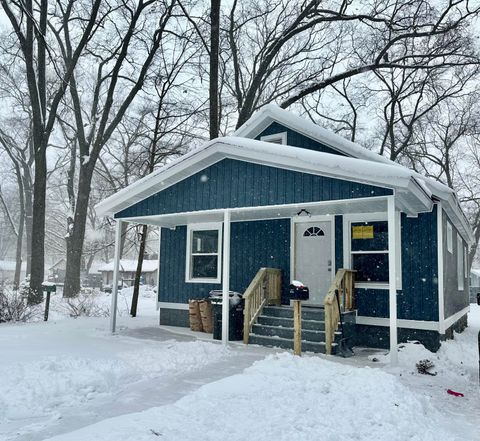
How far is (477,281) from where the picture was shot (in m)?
46.0

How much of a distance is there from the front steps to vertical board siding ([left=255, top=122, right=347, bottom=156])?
159 inches

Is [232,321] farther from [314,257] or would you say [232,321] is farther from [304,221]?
[304,221]

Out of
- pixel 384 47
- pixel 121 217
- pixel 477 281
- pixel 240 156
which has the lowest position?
pixel 477 281

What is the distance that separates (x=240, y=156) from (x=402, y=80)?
18368 millimetres

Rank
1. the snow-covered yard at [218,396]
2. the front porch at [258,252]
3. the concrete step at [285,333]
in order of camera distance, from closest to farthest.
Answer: the snow-covered yard at [218,396]
the concrete step at [285,333]
the front porch at [258,252]

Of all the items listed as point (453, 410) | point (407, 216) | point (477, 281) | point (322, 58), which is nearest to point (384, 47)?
point (322, 58)

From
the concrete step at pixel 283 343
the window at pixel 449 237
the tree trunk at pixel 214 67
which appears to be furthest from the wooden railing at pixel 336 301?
the tree trunk at pixel 214 67

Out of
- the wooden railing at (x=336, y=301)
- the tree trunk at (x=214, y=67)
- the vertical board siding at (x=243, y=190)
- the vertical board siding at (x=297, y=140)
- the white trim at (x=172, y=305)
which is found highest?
the tree trunk at (x=214, y=67)

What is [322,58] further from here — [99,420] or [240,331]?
[99,420]

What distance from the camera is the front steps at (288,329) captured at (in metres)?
8.31

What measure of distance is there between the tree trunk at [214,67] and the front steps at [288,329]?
8.63 m

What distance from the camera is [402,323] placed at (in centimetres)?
894

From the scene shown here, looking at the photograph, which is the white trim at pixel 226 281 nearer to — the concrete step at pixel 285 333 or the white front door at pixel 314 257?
the concrete step at pixel 285 333

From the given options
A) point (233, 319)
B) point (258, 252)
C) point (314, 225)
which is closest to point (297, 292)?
point (233, 319)
